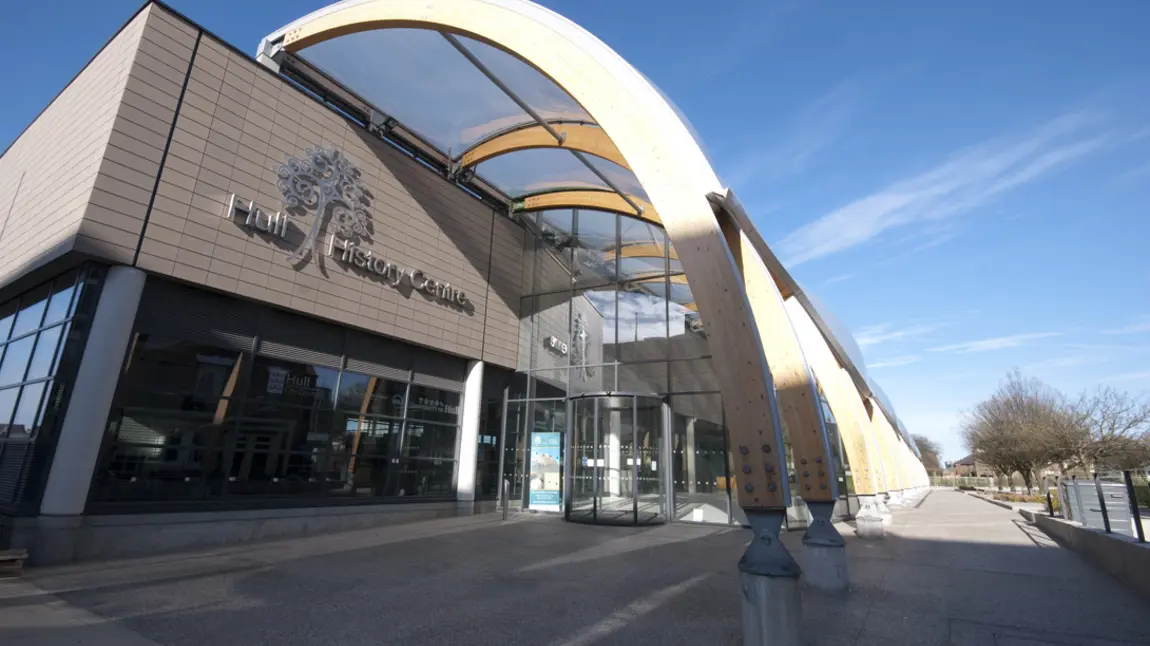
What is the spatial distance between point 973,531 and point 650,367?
845cm

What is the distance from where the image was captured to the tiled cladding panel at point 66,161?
27.4 feet

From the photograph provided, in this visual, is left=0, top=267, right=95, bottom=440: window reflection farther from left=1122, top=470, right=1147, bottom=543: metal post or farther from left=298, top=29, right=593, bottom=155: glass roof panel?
left=1122, top=470, right=1147, bottom=543: metal post

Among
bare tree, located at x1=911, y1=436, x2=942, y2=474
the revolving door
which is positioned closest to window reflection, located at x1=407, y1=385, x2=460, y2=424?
the revolving door

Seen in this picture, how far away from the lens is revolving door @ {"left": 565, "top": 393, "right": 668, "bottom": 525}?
13.2 meters

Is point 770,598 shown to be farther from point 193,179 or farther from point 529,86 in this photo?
point 193,179

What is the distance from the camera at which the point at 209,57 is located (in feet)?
32.6

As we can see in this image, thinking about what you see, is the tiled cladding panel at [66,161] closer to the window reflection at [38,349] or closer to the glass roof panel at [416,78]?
the window reflection at [38,349]

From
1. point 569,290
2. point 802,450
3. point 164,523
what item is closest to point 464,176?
point 569,290

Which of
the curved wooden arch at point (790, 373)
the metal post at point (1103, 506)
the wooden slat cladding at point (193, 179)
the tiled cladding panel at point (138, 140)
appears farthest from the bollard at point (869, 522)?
the tiled cladding panel at point (138, 140)

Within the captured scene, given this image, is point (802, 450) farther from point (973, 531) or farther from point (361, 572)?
point (973, 531)

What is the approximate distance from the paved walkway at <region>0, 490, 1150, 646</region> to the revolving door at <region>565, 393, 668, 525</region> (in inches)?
157

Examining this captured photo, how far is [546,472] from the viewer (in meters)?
15.0

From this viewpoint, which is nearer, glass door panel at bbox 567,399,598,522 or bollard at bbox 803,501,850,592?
bollard at bbox 803,501,850,592

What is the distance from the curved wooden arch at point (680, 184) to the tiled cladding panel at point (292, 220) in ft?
17.9
